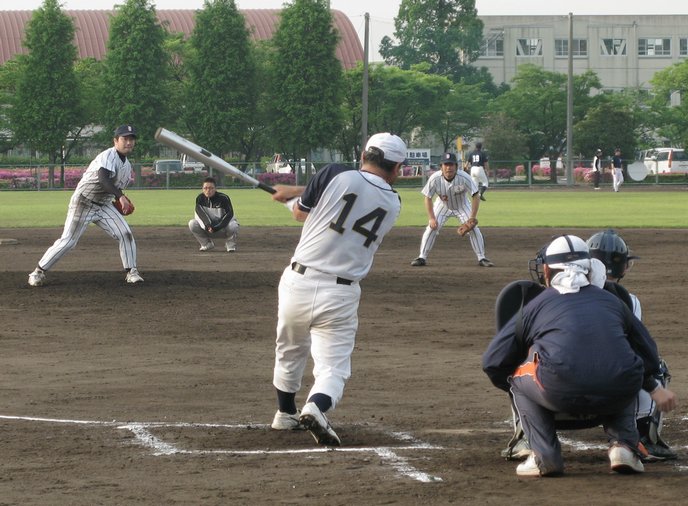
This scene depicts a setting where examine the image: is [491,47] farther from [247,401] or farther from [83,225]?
[247,401]

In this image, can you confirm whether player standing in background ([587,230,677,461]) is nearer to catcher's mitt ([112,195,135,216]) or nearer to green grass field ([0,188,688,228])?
catcher's mitt ([112,195,135,216])

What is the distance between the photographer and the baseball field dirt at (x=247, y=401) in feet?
19.6

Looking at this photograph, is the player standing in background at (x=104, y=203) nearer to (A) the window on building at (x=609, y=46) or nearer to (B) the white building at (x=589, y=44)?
(B) the white building at (x=589, y=44)

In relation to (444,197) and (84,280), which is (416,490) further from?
(444,197)

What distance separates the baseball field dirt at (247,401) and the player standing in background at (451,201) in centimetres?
147

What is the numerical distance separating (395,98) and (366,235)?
6494cm

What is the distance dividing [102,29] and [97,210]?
260 feet

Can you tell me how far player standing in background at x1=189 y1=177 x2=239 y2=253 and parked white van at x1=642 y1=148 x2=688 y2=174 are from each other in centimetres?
4297

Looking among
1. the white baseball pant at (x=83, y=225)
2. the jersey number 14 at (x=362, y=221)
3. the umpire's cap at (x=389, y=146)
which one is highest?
the umpire's cap at (x=389, y=146)

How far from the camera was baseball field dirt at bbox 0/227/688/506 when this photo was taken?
5.98m

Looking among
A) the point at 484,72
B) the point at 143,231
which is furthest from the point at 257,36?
the point at 143,231

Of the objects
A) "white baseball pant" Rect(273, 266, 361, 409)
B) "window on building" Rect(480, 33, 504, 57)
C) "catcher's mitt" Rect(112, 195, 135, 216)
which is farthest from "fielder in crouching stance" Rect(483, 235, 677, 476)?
"window on building" Rect(480, 33, 504, 57)

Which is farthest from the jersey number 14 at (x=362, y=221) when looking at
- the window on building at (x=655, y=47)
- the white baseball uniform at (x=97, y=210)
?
the window on building at (x=655, y=47)

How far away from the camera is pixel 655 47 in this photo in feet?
338
